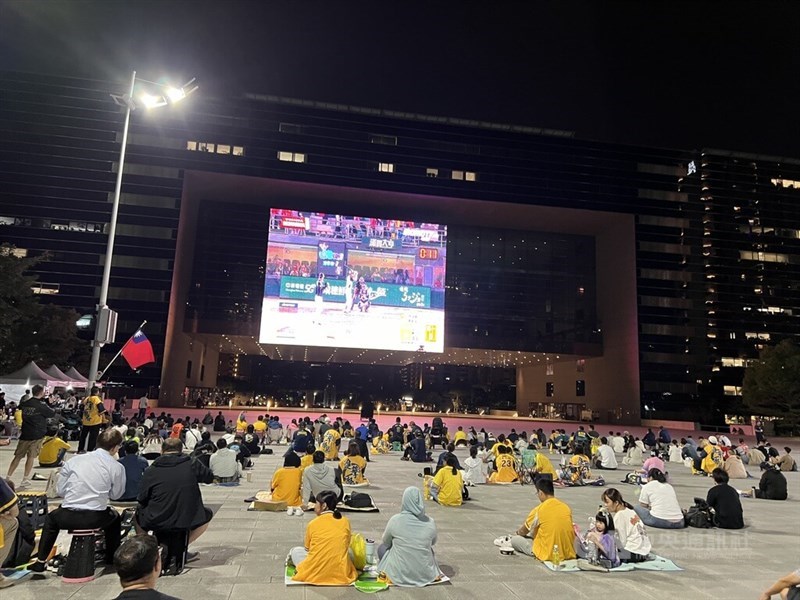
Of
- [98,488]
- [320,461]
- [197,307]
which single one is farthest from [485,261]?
[98,488]

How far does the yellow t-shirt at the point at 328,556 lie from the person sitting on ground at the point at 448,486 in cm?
563

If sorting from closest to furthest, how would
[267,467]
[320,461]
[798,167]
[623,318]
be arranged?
[320,461]
[267,467]
[623,318]
[798,167]

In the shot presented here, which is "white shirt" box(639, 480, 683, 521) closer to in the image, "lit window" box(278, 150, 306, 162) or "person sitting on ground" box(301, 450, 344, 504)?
"person sitting on ground" box(301, 450, 344, 504)

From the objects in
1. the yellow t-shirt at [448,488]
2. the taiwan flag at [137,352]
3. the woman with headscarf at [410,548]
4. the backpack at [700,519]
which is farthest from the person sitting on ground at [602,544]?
the taiwan flag at [137,352]

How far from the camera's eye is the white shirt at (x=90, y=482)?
6.04m

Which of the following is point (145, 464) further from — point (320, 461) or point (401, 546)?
point (401, 546)

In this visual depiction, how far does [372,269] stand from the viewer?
156ft

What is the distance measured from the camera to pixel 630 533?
25.4ft

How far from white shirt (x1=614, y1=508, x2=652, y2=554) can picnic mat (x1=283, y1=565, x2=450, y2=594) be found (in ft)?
9.79

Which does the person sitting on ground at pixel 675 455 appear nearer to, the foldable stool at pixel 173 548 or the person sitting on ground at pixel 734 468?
the person sitting on ground at pixel 734 468

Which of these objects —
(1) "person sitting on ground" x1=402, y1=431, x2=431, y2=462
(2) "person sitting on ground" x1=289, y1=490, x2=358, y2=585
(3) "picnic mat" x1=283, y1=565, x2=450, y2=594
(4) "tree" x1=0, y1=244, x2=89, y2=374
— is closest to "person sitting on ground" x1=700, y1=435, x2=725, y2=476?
(1) "person sitting on ground" x1=402, y1=431, x2=431, y2=462

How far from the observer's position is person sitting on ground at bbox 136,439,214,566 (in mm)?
6051

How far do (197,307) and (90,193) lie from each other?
51.8 feet

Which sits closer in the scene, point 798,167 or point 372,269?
point 372,269
